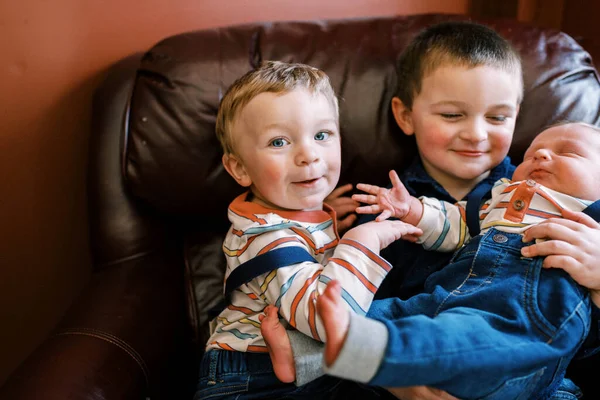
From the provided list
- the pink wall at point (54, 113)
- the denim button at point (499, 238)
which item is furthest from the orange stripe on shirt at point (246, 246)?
the pink wall at point (54, 113)

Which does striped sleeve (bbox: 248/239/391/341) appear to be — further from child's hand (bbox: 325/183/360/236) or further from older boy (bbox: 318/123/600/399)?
child's hand (bbox: 325/183/360/236)

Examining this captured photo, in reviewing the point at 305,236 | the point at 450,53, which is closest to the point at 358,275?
the point at 305,236

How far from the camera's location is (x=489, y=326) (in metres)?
0.97

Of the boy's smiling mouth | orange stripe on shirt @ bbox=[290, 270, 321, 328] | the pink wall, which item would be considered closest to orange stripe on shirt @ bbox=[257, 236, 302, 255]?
orange stripe on shirt @ bbox=[290, 270, 321, 328]

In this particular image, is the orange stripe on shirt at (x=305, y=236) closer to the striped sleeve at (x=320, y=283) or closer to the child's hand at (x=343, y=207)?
the striped sleeve at (x=320, y=283)

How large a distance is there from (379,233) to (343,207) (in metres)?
0.30

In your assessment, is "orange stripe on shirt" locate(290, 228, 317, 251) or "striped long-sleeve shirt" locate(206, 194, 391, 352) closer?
"striped long-sleeve shirt" locate(206, 194, 391, 352)

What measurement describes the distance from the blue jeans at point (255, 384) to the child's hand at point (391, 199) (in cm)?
43

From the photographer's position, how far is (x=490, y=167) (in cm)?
147

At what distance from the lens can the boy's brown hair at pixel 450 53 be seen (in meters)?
1.41

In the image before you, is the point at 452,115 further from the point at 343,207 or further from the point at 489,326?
the point at 489,326

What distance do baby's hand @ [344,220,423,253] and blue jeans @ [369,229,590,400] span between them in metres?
0.13

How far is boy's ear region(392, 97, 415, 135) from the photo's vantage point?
1510 millimetres

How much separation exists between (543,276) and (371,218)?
0.48 metres
